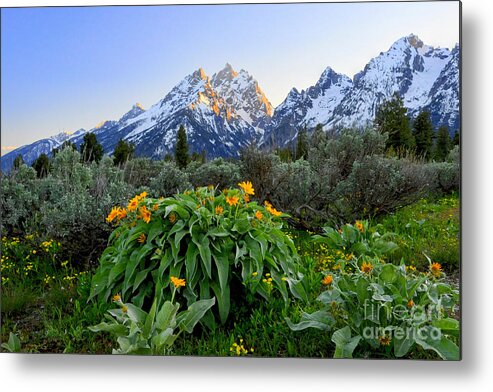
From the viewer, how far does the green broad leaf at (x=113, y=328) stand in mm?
3133

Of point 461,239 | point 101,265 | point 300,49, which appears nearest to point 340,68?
point 300,49

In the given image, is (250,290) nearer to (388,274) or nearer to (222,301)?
(222,301)

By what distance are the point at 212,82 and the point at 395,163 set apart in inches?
43.9

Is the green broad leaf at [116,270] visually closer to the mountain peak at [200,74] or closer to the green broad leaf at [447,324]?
the mountain peak at [200,74]

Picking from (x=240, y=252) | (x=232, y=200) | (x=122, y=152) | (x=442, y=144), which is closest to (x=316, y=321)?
(x=240, y=252)

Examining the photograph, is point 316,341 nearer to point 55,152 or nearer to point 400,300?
point 400,300

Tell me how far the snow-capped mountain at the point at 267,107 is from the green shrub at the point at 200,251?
433mm

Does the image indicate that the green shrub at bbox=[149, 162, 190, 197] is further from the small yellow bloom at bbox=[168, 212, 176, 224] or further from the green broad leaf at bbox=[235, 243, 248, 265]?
the green broad leaf at bbox=[235, 243, 248, 265]

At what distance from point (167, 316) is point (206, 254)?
0.36 metres

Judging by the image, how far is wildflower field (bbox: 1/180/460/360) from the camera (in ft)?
10.3

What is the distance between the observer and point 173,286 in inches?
123

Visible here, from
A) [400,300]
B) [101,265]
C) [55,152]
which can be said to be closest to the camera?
[400,300]

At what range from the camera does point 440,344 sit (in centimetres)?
315

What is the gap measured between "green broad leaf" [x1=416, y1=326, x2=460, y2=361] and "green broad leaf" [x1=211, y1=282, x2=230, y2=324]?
958 millimetres
